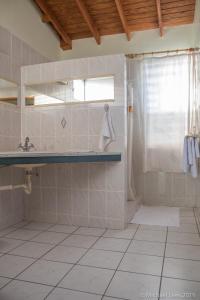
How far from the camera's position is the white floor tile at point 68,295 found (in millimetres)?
1468

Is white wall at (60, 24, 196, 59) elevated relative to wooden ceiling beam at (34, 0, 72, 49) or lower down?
lower down

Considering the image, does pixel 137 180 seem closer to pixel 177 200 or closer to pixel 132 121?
pixel 177 200

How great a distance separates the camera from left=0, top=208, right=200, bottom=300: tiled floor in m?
1.53

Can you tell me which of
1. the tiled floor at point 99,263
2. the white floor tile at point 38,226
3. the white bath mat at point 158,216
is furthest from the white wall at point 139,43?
the white floor tile at point 38,226

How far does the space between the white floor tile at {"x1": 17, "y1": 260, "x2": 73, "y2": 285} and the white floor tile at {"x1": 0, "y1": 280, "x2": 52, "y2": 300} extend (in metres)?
0.06

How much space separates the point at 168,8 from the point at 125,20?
0.63 meters

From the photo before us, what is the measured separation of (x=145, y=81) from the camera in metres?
3.77

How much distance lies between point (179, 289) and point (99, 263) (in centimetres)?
62

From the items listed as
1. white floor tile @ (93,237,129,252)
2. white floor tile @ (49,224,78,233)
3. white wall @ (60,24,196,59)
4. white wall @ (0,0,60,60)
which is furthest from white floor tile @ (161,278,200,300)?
white wall @ (60,24,196,59)

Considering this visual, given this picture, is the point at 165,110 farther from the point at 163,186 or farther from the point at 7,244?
the point at 7,244

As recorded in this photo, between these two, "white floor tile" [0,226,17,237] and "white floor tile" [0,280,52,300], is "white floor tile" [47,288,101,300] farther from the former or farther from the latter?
"white floor tile" [0,226,17,237]

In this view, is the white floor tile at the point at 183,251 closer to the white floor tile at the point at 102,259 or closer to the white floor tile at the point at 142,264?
the white floor tile at the point at 142,264

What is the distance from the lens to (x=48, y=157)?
200cm

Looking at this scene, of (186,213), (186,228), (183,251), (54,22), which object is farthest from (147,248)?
(54,22)
